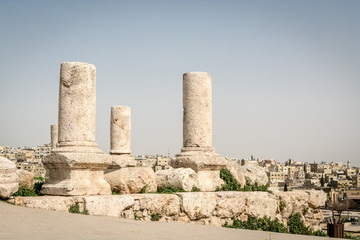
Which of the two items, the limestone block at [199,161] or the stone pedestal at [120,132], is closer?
the limestone block at [199,161]

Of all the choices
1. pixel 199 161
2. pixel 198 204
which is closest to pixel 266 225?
pixel 198 204

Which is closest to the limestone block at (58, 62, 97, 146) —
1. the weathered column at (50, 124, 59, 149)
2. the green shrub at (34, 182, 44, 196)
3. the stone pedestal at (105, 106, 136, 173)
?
the green shrub at (34, 182, 44, 196)

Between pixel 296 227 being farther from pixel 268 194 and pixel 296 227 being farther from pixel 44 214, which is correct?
pixel 44 214

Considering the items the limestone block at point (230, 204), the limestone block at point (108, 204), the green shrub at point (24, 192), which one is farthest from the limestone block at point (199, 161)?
the green shrub at point (24, 192)

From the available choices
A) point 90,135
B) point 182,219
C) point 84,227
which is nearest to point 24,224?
point 84,227

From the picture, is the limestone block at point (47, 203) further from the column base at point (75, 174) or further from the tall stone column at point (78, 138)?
the tall stone column at point (78, 138)

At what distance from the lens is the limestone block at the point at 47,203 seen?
33.6ft

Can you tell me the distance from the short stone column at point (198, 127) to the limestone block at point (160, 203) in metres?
2.28

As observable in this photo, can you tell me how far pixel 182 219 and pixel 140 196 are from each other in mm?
1297

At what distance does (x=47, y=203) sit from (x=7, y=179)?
1.01m

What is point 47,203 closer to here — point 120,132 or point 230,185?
point 230,185

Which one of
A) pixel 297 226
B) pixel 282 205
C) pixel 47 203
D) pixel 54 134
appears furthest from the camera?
pixel 54 134

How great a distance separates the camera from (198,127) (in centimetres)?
1477

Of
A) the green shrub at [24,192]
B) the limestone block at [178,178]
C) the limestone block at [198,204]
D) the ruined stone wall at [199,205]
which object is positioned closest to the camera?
the ruined stone wall at [199,205]
